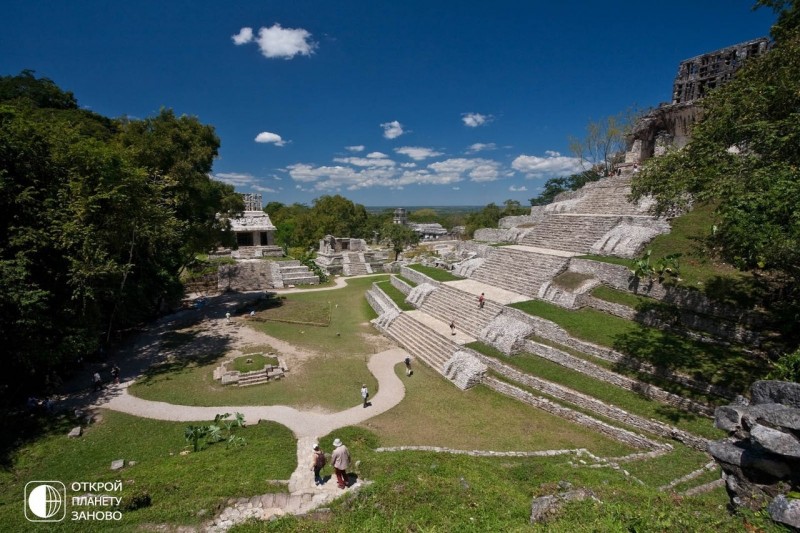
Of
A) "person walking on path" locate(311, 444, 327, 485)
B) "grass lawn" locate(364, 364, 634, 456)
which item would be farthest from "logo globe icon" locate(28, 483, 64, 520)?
"grass lawn" locate(364, 364, 634, 456)

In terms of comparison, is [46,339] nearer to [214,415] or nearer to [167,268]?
[214,415]

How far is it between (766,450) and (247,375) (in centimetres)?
1606

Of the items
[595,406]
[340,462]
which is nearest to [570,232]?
[595,406]

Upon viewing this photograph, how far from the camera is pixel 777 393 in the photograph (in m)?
5.68

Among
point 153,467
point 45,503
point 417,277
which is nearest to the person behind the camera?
point 45,503

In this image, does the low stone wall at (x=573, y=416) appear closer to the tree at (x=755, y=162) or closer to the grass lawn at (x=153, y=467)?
the tree at (x=755, y=162)

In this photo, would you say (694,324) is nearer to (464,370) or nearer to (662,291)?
(662,291)

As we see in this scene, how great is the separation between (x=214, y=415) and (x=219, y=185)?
1851 cm

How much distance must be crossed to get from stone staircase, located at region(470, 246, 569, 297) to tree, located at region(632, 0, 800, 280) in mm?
8088

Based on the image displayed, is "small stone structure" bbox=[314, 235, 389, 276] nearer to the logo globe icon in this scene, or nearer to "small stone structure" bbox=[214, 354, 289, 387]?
"small stone structure" bbox=[214, 354, 289, 387]

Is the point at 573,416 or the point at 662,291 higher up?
the point at 662,291

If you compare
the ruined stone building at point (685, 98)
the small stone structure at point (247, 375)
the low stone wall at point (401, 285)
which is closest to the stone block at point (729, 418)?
the small stone structure at point (247, 375)

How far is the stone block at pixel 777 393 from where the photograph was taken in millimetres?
5422

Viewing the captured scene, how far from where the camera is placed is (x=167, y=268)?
2477 cm
